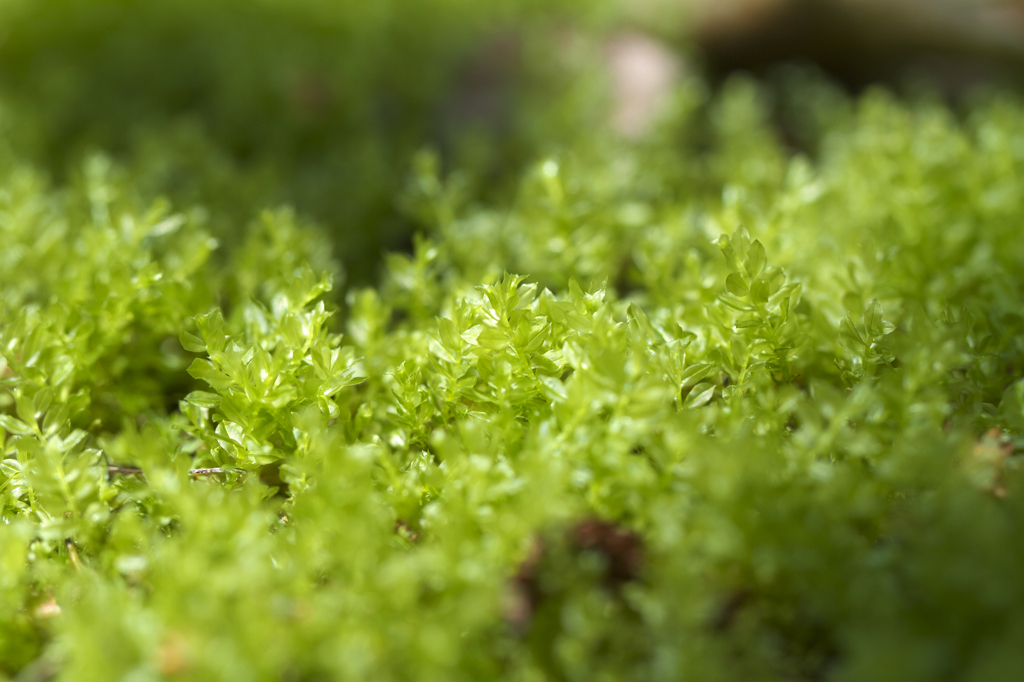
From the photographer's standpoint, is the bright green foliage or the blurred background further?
the blurred background

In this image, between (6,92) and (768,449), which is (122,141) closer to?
(6,92)

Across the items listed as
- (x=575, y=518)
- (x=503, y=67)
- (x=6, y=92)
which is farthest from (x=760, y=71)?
(x=575, y=518)

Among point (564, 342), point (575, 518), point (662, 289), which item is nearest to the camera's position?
point (575, 518)

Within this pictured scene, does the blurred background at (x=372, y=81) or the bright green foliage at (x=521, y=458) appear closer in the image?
the bright green foliage at (x=521, y=458)

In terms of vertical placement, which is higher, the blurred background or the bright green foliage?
the bright green foliage
